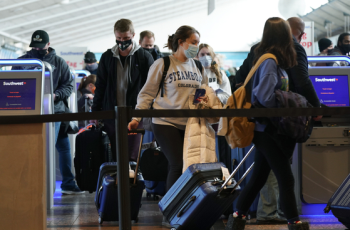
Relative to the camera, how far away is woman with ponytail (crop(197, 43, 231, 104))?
446 centimetres

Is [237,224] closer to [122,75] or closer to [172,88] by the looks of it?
[172,88]

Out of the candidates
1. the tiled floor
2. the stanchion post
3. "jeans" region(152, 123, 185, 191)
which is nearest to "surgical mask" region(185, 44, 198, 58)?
"jeans" region(152, 123, 185, 191)

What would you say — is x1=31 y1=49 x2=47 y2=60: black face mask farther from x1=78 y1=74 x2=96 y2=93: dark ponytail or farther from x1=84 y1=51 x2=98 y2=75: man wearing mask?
x1=84 y1=51 x2=98 y2=75: man wearing mask

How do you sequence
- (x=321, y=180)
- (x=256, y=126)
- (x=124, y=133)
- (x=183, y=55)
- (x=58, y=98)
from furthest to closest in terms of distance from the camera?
(x=58, y=98) → (x=321, y=180) → (x=183, y=55) → (x=256, y=126) → (x=124, y=133)

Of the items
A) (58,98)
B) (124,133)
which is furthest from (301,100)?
(58,98)

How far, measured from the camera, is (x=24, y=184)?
2.47 metres

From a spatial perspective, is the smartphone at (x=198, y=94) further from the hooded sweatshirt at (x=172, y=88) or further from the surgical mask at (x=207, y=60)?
the surgical mask at (x=207, y=60)

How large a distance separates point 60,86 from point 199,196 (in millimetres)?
2650

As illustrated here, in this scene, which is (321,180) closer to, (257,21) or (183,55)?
(183,55)

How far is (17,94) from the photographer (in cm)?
346

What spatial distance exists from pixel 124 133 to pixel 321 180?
6.91ft

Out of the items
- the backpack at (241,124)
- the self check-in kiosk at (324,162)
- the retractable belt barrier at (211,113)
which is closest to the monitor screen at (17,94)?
the retractable belt barrier at (211,113)

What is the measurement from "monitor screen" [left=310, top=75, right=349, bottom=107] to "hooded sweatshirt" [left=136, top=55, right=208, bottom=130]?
121 centimetres

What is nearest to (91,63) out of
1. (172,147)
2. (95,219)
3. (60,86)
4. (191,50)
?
(60,86)
